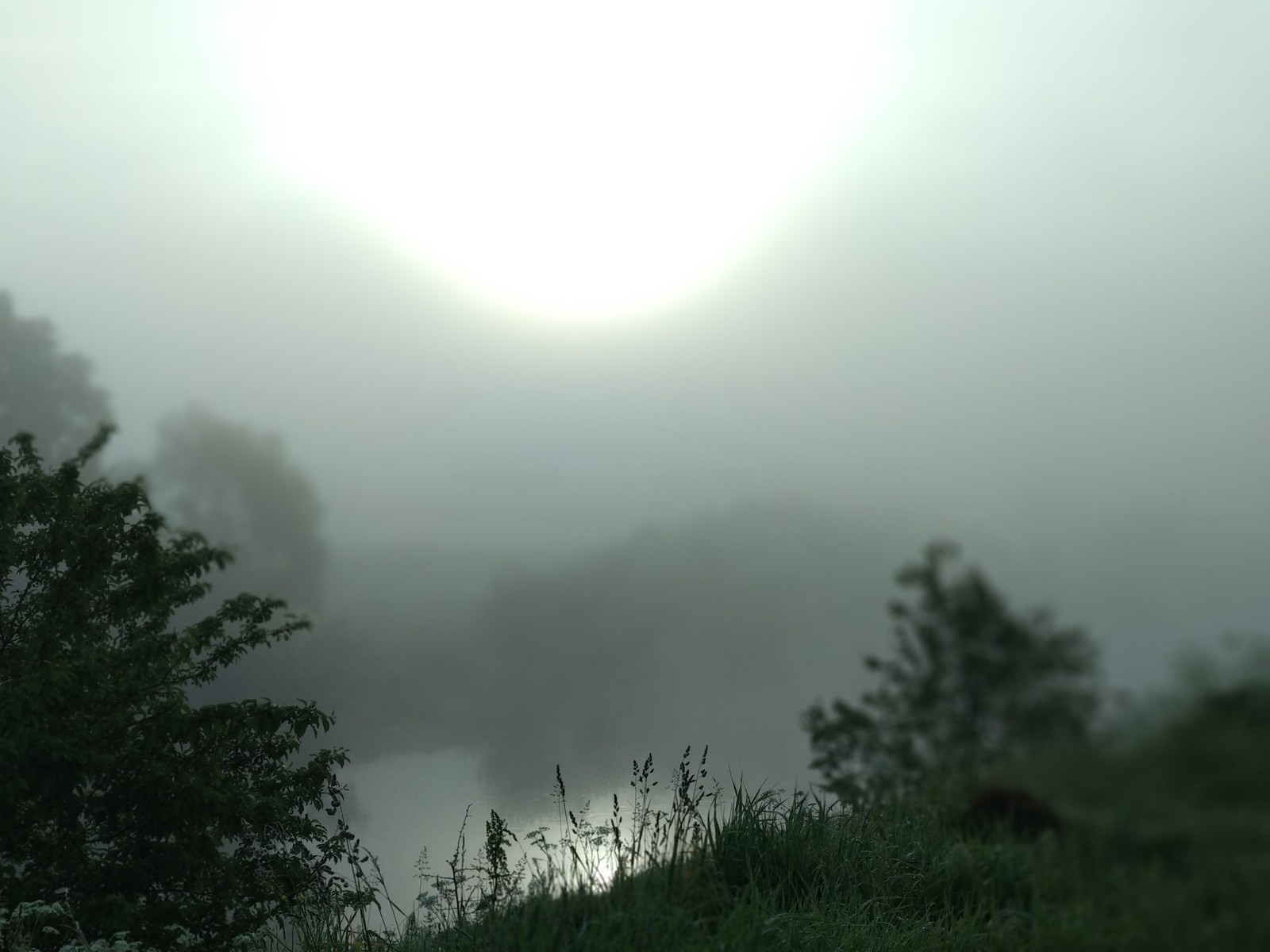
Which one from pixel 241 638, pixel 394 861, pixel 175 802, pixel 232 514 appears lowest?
pixel 394 861

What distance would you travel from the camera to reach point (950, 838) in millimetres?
5230

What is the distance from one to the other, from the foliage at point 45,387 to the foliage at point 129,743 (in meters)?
8.88

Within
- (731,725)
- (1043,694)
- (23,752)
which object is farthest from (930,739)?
(23,752)

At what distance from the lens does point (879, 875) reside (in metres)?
4.40

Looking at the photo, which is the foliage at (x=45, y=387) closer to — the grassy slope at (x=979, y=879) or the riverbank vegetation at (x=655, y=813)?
the riverbank vegetation at (x=655, y=813)

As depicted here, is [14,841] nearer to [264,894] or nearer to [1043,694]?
[264,894]

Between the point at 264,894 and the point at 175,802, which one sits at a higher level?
the point at 175,802

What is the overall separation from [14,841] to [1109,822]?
8395 millimetres

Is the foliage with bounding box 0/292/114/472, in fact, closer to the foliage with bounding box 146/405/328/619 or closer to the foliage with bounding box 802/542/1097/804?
the foliage with bounding box 146/405/328/619

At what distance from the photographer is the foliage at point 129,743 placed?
740 cm

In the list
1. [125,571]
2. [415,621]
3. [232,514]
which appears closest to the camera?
[125,571]

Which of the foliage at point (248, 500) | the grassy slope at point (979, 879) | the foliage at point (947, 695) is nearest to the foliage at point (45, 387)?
the foliage at point (248, 500)

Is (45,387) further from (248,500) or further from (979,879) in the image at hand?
(979,879)

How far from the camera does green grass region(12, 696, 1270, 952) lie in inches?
109
